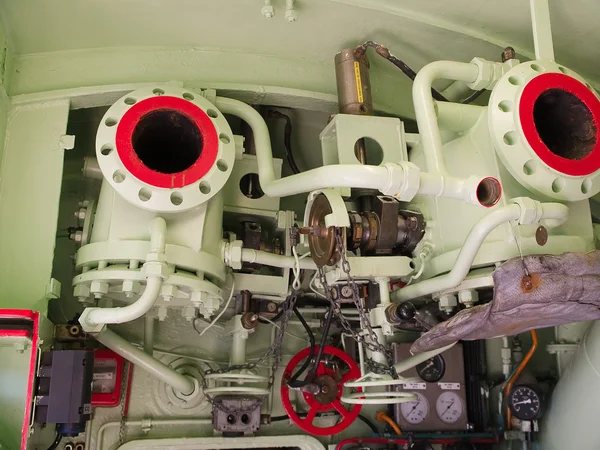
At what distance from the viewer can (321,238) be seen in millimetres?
1709

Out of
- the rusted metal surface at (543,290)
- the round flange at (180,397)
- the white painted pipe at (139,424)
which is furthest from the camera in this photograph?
the round flange at (180,397)

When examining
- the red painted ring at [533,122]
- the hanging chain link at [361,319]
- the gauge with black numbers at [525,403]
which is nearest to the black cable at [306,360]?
the hanging chain link at [361,319]

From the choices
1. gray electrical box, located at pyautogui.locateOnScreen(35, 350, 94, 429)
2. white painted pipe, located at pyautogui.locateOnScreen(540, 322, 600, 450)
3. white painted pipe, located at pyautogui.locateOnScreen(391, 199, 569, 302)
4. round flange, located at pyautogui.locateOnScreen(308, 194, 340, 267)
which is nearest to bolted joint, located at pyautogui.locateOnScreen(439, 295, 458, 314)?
white painted pipe, located at pyautogui.locateOnScreen(391, 199, 569, 302)

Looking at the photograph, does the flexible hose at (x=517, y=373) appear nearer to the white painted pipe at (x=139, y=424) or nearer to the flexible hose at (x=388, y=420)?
the flexible hose at (x=388, y=420)

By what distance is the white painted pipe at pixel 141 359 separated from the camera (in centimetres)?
182

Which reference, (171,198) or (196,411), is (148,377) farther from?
(171,198)

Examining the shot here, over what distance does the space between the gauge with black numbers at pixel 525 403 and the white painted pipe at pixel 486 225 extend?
69cm

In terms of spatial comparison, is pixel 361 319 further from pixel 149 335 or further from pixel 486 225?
pixel 149 335

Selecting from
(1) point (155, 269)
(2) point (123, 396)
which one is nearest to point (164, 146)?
(1) point (155, 269)

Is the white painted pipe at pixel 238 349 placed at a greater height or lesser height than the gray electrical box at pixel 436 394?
greater

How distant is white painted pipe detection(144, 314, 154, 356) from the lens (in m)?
2.02

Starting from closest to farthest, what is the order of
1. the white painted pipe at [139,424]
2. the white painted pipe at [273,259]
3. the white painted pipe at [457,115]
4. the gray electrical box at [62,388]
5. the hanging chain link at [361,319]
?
the gray electrical box at [62,388] < the hanging chain link at [361,319] < the white painted pipe at [457,115] < the white painted pipe at [273,259] < the white painted pipe at [139,424]

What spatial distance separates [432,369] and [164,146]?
1.31 meters

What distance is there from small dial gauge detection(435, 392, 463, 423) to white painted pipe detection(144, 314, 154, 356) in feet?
3.57
